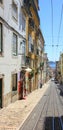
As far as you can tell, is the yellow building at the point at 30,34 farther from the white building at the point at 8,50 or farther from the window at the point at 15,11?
the white building at the point at 8,50

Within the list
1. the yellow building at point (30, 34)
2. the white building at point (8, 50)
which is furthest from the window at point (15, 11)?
the yellow building at point (30, 34)

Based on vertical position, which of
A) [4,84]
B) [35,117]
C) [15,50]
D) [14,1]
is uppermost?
[14,1]

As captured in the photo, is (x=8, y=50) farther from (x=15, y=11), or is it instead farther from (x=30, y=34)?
(x=30, y=34)

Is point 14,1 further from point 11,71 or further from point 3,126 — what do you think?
point 3,126

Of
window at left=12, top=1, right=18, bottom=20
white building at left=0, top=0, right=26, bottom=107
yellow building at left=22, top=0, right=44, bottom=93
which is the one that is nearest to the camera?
white building at left=0, top=0, right=26, bottom=107

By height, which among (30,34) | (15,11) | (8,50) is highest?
(15,11)

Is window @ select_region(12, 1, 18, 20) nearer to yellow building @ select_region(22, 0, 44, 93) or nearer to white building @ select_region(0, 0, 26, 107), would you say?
Answer: white building @ select_region(0, 0, 26, 107)

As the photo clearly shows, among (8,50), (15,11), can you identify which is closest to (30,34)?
(15,11)

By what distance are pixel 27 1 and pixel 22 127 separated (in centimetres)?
2296

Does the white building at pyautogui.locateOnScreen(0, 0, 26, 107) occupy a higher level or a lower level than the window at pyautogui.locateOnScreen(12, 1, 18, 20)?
lower

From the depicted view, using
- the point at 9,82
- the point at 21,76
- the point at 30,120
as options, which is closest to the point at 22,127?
the point at 30,120

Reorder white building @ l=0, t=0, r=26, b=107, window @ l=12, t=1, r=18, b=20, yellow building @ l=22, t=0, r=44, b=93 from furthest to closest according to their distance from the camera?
yellow building @ l=22, t=0, r=44, b=93
window @ l=12, t=1, r=18, b=20
white building @ l=0, t=0, r=26, b=107

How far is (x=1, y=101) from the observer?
21.8 meters

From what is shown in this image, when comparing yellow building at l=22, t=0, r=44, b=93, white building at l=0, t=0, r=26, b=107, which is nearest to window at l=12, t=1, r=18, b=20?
white building at l=0, t=0, r=26, b=107
